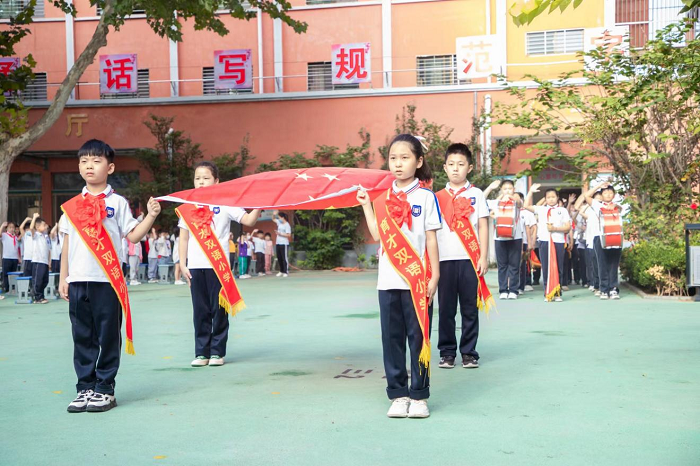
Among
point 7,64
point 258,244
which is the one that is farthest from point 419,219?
point 7,64

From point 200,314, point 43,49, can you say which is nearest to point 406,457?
point 200,314

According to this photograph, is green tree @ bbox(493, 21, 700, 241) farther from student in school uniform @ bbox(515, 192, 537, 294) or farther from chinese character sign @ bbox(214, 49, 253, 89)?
chinese character sign @ bbox(214, 49, 253, 89)

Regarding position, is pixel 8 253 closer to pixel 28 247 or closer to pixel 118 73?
pixel 28 247

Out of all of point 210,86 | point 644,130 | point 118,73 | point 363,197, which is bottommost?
point 363,197

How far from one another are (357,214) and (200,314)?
1650 centimetres

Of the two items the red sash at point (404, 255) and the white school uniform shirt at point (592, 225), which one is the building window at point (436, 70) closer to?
the white school uniform shirt at point (592, 225)

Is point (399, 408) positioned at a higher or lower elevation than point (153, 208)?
lower

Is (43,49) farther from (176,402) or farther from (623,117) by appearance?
(176,402)

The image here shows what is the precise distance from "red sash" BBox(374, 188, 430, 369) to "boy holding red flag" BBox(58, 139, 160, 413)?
145 centimetres

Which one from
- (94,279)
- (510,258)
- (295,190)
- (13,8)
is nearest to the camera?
(94,279)

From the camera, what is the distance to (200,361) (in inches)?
261

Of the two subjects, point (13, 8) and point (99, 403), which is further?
point (13, 8)

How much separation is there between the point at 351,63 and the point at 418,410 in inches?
750

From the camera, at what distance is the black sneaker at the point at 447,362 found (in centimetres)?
639
